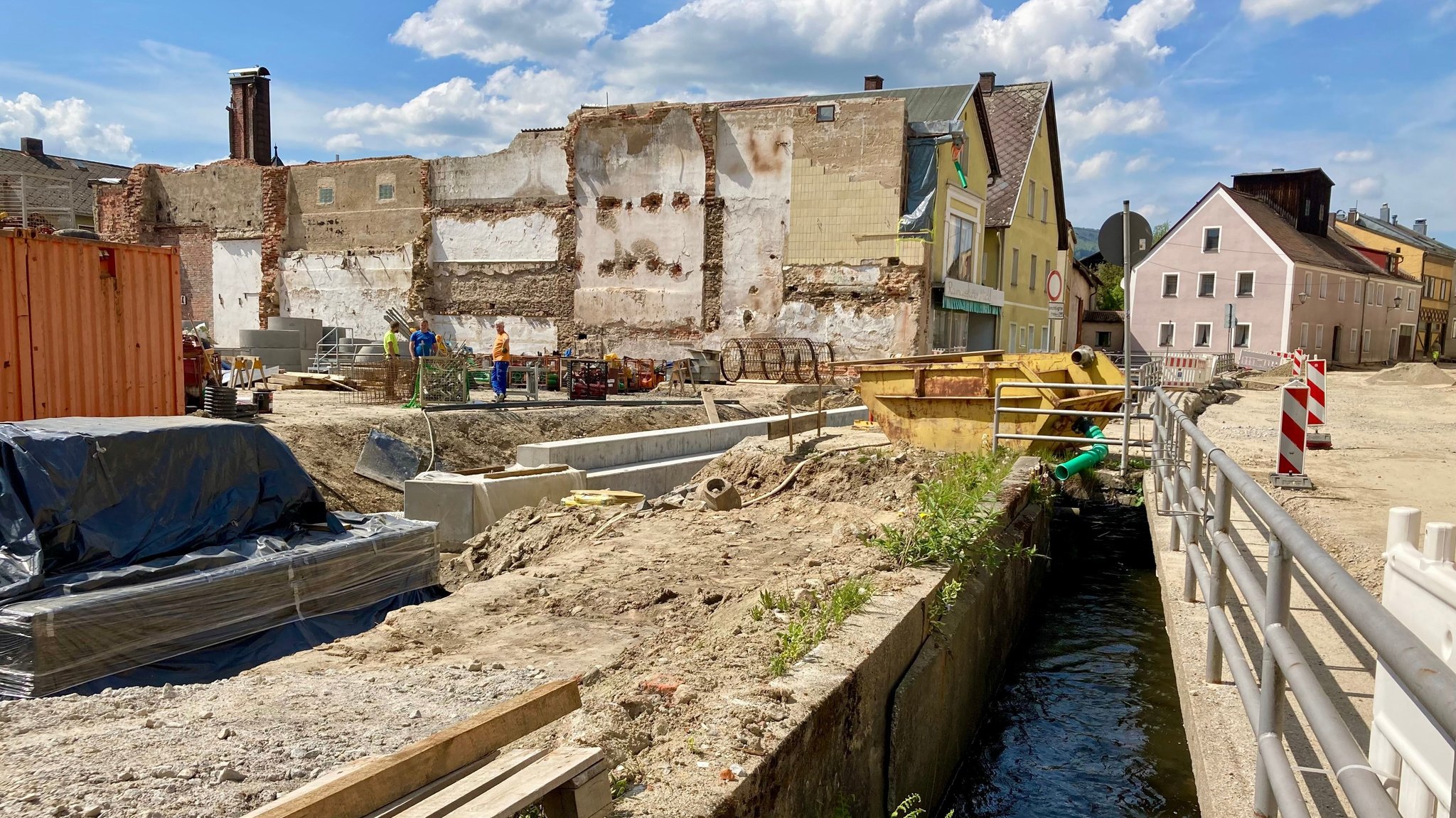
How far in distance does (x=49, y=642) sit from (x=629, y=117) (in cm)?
2446

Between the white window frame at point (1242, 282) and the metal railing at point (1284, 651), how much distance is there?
4823 cm

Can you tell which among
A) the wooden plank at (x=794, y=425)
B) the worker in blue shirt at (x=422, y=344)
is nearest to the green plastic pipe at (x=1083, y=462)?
the wooden plank at (x=794, y=425)

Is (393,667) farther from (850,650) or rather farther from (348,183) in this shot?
(348,183)

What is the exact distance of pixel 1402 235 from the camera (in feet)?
232

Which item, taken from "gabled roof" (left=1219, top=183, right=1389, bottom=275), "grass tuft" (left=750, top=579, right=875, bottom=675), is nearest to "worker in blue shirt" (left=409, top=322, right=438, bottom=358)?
"grass tuft" (left=750, top=579, right=875, bottom=675)

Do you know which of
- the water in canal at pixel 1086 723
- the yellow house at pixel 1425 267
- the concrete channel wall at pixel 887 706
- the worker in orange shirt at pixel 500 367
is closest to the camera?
the concrete channel wall at pixel 887 706

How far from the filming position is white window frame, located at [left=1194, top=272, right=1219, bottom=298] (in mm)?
49000

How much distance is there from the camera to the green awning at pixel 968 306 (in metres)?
27.7

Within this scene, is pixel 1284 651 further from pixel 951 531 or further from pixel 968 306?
pixel 968 306

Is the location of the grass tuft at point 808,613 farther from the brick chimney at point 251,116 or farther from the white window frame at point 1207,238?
the white window frame at point 1207,238

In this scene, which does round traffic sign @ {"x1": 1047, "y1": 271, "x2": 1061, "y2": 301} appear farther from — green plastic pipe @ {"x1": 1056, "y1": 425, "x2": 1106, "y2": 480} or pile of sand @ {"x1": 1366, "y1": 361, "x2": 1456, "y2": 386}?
pile of sand @ {"x1": 1366, "y1": 361, "x2": 1456, "y2": 386}

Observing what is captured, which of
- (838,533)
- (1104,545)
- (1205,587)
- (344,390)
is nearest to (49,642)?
(838,533)

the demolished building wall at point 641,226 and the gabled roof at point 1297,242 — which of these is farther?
the gabled roof at point 1297,242

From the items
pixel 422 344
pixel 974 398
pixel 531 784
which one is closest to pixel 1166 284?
pixel 422 344
